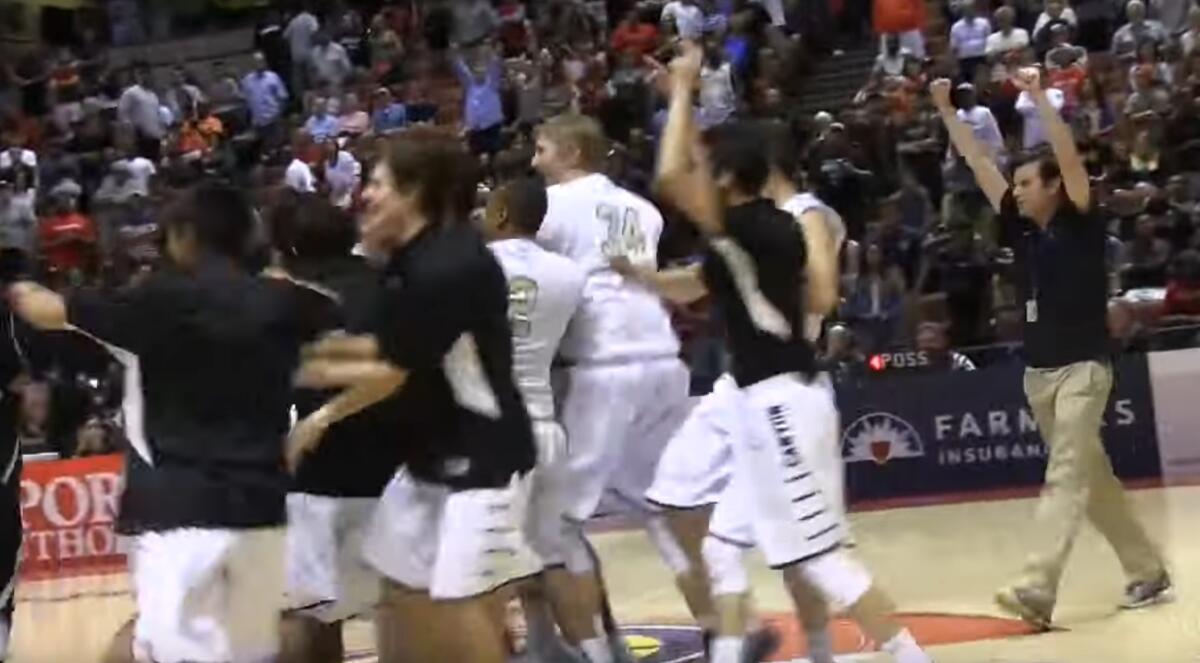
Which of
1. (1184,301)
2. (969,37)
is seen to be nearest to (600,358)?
(1184,301)

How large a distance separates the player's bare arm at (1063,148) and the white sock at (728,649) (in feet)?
7.83

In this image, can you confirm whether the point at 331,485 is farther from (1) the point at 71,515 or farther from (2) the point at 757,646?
(1) the point at 71,515

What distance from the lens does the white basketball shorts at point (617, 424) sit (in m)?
6.82

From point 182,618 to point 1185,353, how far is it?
967cm

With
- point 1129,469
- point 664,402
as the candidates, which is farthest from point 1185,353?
point 664,402

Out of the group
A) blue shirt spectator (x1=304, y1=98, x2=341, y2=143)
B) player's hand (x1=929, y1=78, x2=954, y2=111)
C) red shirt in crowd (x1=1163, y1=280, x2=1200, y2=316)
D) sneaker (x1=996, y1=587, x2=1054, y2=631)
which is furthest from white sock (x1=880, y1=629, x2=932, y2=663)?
blue shirt spectator (x1=304, y1=98, x2=341, y2=143)

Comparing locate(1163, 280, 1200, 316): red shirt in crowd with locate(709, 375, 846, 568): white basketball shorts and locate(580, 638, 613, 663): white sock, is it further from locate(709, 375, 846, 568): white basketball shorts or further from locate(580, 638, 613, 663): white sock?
locate(709, 375, 846, 568): white basketball shorts

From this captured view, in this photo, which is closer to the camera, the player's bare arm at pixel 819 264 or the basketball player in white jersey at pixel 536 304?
the player's bare arm at pixel 819 264

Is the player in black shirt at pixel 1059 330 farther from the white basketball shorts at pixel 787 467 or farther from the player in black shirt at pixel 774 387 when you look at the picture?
the white basketball shorts at pixel 787 467

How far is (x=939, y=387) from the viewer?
13102mm

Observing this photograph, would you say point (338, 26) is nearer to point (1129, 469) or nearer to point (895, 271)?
point (895, 271)

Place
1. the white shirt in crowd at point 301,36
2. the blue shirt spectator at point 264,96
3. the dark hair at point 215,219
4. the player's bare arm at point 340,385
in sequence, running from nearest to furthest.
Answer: the dark hair at point 215,219 < the player's bare arm at point 340,385 < the blue shirt spectator at point 264,96 < the white shirt in crowd at point 301,36

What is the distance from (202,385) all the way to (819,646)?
7.96ft

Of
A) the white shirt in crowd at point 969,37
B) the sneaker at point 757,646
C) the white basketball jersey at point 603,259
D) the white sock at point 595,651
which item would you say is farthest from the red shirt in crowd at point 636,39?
the sneaker at point 757,646
